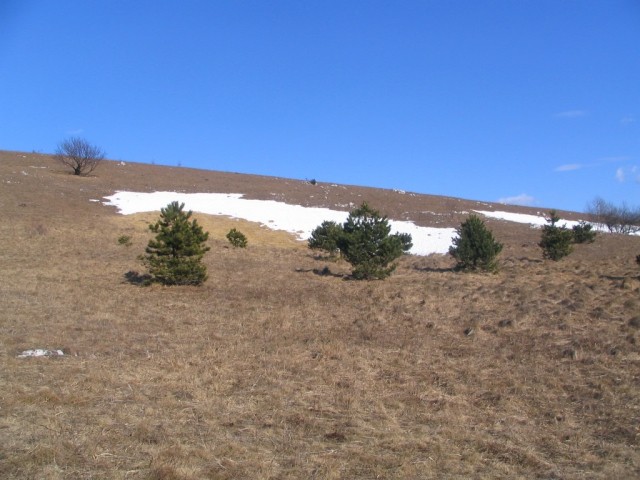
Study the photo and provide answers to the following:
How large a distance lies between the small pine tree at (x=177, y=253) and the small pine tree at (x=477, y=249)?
8865 millimetres

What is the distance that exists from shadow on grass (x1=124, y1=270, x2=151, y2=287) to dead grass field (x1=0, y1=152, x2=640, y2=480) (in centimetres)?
24

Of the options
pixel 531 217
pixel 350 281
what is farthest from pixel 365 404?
pixel 531 217

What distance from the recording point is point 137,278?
16.8m

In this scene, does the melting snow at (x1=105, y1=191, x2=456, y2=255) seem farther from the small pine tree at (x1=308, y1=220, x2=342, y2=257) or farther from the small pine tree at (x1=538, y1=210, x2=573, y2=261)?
the small pine tree at (x1=538, y1=210, x2=573, y2=261)

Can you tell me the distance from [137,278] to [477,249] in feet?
36.1

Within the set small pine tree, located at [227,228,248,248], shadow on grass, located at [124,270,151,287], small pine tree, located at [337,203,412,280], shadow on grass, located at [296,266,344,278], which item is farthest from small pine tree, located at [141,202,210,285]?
small pine tree, located at [227,228,248,248]

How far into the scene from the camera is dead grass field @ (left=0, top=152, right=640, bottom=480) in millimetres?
4805

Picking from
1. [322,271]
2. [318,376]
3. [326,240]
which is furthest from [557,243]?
[318,376]

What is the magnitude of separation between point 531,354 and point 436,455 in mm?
4707

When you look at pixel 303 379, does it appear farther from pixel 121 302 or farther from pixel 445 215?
pixel 445 215

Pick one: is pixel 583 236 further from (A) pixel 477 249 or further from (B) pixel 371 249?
(B) pixel 371 249

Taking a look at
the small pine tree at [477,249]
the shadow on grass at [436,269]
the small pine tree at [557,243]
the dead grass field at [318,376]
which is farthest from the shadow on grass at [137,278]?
the small pine tree at [557,243]

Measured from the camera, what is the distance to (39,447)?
4.67 metres

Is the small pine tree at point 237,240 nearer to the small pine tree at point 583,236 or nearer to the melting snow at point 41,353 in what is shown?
the small pine tree at point 583,236
